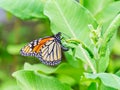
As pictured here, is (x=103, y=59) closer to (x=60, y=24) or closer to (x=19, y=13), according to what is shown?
(x=60, y=24)

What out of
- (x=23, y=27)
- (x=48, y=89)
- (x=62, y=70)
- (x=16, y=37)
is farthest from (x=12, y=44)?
(x=48, y=89)

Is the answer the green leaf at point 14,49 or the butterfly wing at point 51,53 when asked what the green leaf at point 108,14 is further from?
the green leaf at point 14,49

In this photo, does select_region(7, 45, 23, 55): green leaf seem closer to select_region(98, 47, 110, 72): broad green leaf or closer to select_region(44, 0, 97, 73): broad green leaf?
select_region(44, 0, 97, 73): broad green leaf

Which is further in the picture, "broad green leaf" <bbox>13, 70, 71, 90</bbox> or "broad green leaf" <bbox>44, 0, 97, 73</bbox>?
"broad green leaf" <bbox>44, 0, 97, 73</bbox>

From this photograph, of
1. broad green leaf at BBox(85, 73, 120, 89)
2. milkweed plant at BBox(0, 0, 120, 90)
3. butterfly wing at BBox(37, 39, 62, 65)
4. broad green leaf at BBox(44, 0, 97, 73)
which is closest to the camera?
broad green leaf at BBox(85, 73, 120, 89)

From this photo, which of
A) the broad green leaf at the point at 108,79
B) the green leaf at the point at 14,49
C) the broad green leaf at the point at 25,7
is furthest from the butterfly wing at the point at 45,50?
the green leaf at the point at 14,49

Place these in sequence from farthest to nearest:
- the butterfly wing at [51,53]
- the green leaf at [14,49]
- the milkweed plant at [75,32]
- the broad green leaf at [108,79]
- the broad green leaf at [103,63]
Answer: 1. the green leaf at [14,49]
2. the butterfly wing at [51,53]
3. the broad green leaf at [103,63]
4. the milkweed plant at [75,32]
5. the broad green leaf at [108,79]

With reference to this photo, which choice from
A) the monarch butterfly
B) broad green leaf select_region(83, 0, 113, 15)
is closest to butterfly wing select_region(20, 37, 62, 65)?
the monarch butterfly
